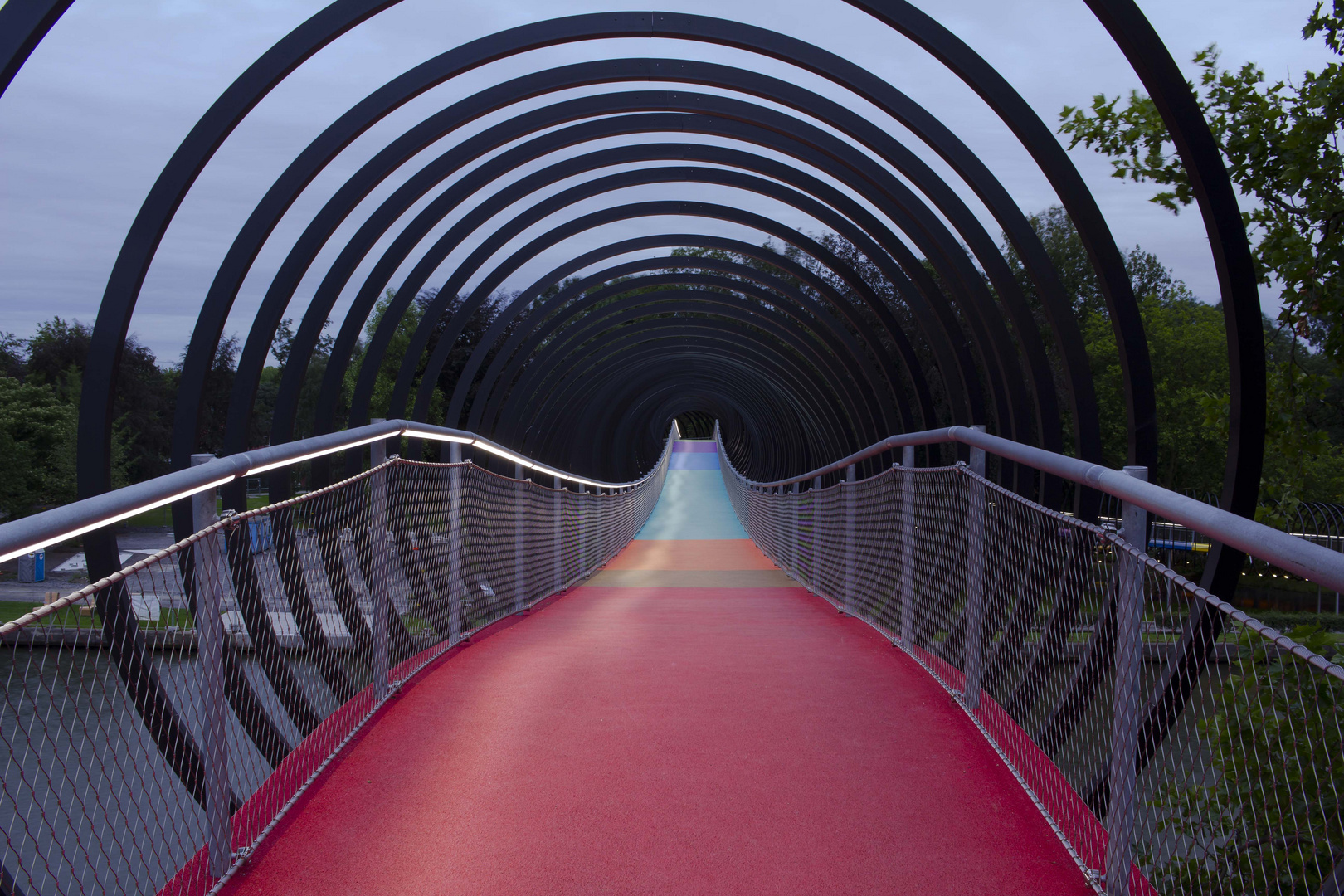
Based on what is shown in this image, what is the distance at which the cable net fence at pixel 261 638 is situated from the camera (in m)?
2.32

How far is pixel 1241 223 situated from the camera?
4.24m

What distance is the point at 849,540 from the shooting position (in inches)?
282

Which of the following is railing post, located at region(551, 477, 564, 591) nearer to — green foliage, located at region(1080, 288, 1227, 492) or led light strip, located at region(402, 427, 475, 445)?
led light strip, located at region(402, 427, 475, 445)

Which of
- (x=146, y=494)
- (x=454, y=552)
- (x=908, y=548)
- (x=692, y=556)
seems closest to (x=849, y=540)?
(x=908, y=548)

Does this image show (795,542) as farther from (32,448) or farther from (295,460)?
(32,448)

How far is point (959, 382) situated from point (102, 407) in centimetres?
Result: 797

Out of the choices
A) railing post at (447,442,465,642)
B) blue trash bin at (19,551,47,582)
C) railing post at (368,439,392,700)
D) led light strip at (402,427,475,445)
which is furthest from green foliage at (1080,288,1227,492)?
blue trash bin at (19,551,47,582)

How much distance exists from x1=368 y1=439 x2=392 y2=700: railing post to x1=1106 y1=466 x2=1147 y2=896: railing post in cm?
278

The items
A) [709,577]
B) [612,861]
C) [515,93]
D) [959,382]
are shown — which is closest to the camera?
[612,861]

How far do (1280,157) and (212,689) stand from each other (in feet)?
21.4

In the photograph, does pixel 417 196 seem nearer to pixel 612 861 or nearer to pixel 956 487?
pixel 956 487

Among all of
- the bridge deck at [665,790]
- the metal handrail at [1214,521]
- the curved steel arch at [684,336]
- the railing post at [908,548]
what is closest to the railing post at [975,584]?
the bridge deck at [665,790]

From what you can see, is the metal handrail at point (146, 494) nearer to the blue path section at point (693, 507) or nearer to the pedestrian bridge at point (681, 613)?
the pedestrian bridge at point (681, 613)

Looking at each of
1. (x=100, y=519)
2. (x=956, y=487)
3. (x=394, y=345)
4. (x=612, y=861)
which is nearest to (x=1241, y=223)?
(x=956, y=487)
